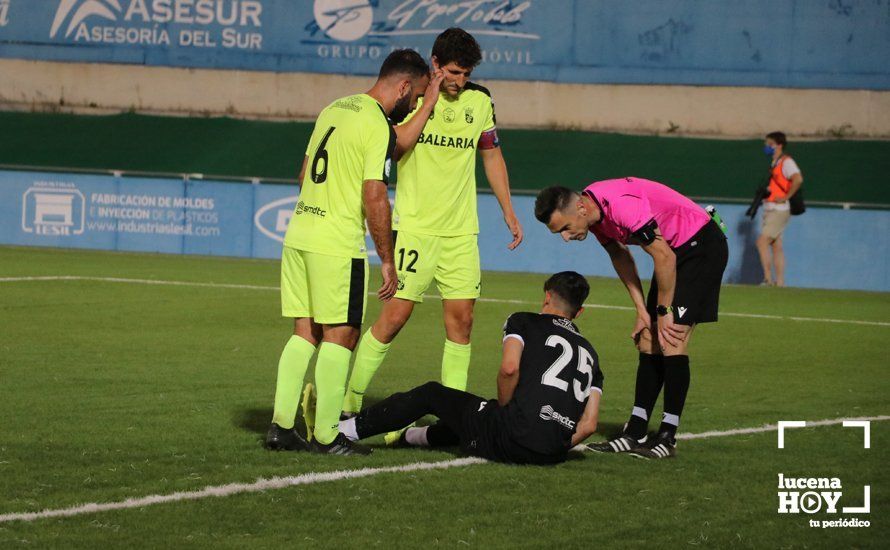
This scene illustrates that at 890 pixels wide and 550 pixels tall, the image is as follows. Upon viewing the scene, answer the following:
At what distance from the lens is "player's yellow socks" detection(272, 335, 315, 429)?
7121 millimetres

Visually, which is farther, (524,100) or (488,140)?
(524,100)

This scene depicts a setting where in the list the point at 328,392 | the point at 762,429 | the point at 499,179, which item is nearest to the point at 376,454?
the point at 328,392

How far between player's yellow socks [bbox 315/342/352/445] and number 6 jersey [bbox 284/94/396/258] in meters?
0.53

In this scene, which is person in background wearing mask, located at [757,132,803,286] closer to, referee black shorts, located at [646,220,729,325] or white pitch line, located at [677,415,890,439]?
white pitch line, located at [677,415,890,439]

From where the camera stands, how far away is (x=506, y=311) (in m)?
16.2

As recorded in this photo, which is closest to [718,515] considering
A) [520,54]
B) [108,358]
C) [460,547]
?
[460,547]

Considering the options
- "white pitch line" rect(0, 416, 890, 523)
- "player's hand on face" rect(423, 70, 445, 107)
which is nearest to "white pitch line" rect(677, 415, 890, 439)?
"white pitch line" rect(0, 416, 890, 523)

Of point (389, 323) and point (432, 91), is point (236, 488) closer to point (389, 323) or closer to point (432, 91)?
point (389, 323)

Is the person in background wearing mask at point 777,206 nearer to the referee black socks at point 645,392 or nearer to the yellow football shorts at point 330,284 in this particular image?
the referee black socks at point 645,392

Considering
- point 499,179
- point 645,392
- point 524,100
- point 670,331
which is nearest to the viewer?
point 670,331

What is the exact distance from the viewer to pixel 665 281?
24.1 feet

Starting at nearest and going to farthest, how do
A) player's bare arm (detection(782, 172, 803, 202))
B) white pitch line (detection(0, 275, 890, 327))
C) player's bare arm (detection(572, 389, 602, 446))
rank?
player's bare arm (detection(572, 389, 602, 446)) → white pitch line (detection(0, 275, 890, 327)) → player's bare arm (detection(782, 172, 803, 202))

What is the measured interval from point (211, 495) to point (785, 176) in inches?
699

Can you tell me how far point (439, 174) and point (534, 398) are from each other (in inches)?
77.7
